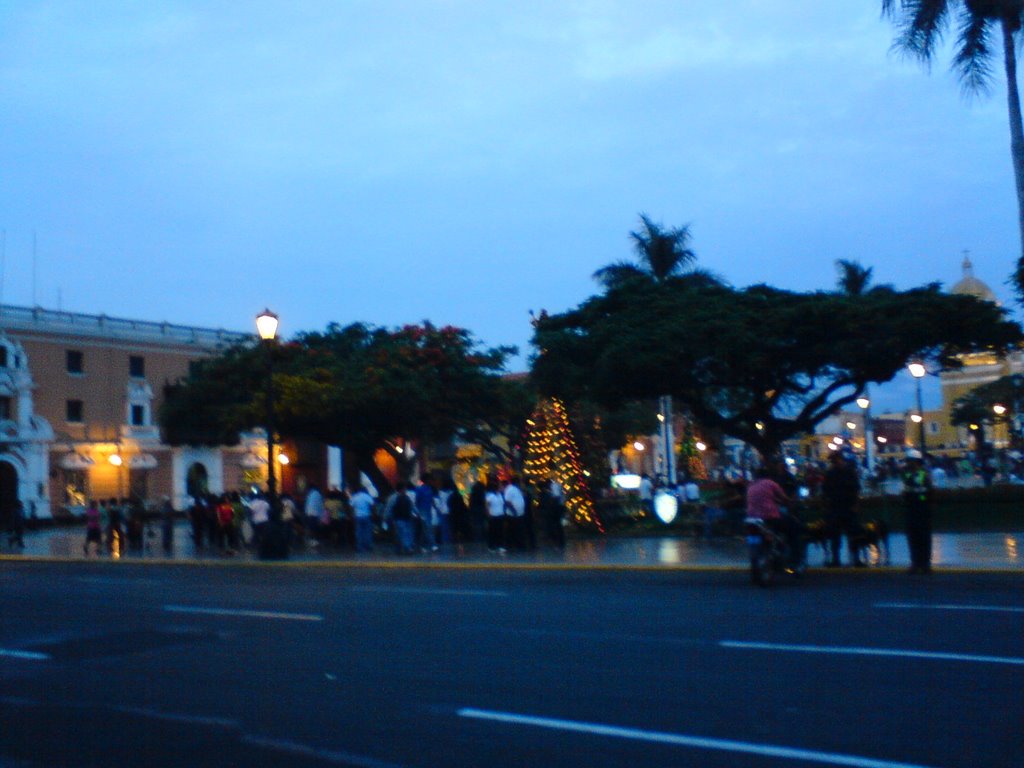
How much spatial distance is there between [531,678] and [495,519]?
1602 centimetres

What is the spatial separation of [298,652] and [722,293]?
898 inches

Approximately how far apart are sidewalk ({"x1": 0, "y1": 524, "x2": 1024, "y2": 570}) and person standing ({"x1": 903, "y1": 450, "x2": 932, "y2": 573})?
39.3 inches

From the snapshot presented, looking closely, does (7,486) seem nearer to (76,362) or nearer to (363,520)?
(76,362)

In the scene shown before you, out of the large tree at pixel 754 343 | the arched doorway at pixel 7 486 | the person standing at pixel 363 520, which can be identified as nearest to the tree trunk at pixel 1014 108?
the large tree at pixel 754 343

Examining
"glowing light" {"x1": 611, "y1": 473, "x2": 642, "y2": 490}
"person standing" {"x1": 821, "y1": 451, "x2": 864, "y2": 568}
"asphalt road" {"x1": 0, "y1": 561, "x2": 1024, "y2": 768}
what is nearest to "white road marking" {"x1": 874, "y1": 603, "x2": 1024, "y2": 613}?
"asphalt road" {"x1": 0, "y1": 561, "x2": 1024, "y2": 768}

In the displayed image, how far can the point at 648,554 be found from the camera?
23828 millimetres

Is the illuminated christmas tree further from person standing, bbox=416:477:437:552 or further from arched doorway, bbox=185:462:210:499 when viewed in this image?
arched doorway, bbox=185:462:210:499

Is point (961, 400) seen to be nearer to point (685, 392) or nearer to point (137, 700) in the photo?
point (685, 392)

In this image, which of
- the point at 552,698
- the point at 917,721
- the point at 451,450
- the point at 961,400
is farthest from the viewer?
the point at 961,400

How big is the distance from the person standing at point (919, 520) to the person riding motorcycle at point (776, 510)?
1591mm

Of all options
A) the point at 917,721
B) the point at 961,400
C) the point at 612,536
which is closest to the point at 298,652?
the point at 917,721

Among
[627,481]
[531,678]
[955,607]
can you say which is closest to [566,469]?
[627,481]

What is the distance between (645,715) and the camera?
8086mm

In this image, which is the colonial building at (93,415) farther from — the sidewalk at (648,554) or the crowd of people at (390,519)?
the sidewalk at (648,554)
